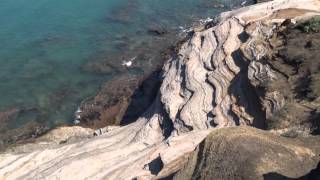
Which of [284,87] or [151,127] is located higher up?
[284,87]

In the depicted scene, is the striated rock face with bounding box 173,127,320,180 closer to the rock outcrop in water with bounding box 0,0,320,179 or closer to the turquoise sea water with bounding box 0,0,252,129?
the rock outcrop in water with bounding box 0,0,320,179

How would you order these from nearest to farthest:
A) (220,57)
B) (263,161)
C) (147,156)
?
(263,161) → (147,156) → (220,57)

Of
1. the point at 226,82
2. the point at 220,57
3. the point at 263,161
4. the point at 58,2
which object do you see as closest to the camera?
the point at 263,161

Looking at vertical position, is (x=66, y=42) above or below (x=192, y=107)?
above

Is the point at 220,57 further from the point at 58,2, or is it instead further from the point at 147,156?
the point at 58,2

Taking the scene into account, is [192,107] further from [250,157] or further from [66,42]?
[66,42]

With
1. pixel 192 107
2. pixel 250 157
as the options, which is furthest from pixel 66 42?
pixel 250 157

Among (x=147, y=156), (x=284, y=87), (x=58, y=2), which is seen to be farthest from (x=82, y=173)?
(x=58, y=2)
